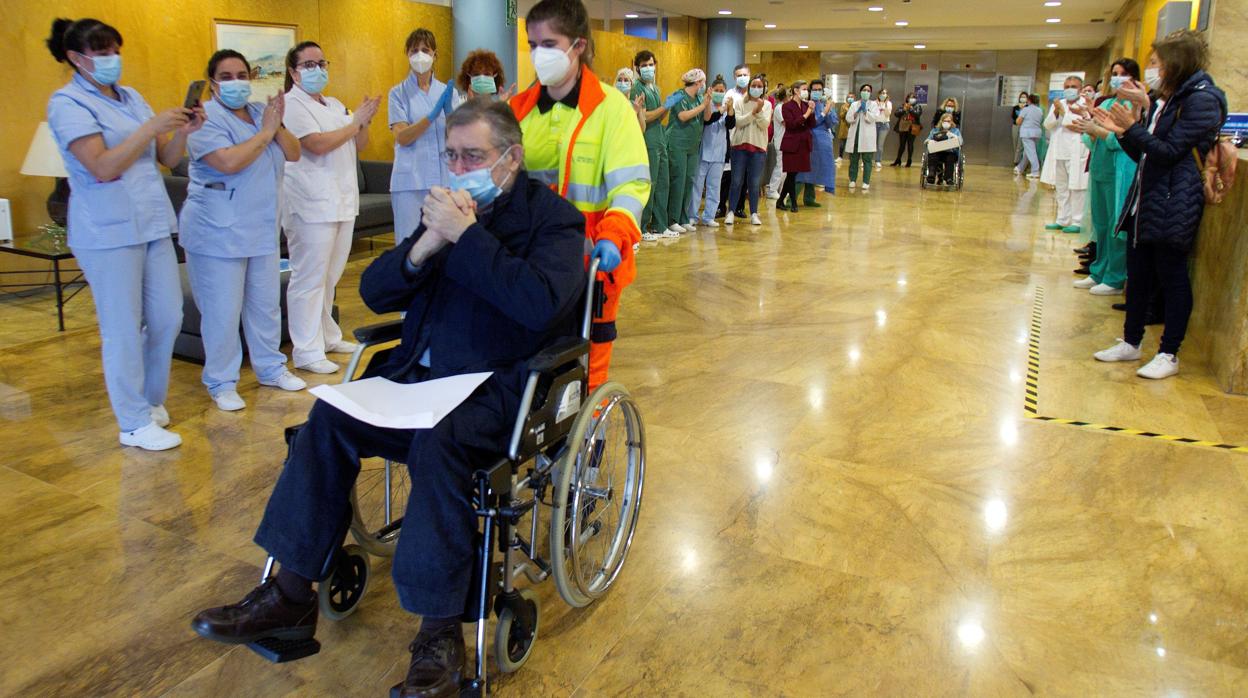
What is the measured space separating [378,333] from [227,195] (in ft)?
5.05

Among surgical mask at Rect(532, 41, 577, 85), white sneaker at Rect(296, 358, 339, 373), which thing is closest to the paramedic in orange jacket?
surgical mask at Rect(532, 41, 577, 85)

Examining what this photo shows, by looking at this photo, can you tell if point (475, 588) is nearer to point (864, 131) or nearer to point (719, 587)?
point (719, 587)

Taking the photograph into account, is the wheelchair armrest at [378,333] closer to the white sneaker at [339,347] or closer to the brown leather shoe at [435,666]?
the brown leather shoe at [435,666]

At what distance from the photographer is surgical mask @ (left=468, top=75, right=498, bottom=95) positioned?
471cm

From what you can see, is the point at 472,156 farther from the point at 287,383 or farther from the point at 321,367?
the point at 321,367

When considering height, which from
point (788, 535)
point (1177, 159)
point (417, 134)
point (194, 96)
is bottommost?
point (788, 535)

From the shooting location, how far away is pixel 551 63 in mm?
2436

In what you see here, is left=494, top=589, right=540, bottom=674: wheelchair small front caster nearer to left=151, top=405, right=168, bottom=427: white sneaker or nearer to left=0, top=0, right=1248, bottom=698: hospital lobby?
left=0, top=0, right=1248, bottom=698: hospital lobby

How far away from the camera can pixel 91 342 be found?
4.40m

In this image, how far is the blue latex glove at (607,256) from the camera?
2180 millimetres

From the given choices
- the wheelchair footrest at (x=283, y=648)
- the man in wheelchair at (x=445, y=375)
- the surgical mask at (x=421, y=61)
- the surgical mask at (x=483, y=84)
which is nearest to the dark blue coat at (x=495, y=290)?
the man in wheelchair at (x=445, y=375)

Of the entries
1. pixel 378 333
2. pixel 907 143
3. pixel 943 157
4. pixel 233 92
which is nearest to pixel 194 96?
pixel 233 92

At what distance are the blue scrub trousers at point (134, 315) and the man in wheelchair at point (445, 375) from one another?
4.48 ft

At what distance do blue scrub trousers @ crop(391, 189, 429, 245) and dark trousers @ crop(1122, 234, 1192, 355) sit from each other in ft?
11.0
